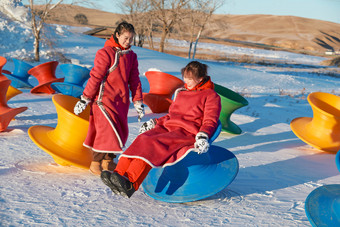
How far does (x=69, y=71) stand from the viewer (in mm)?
8039

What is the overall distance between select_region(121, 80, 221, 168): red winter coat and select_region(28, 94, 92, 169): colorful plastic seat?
1041 millimetres

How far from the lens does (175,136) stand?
3061 millimetres

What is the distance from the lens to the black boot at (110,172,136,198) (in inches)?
110

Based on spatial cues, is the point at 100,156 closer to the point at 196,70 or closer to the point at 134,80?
the point at 134,80

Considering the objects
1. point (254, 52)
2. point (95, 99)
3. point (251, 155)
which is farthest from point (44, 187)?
point (254, 52)

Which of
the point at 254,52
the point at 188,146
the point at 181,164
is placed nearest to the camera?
the point at 188,146

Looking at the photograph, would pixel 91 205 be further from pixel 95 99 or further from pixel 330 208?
pixel 330 208

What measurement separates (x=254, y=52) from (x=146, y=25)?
16326 millimetres

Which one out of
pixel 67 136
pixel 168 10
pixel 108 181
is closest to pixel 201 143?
pixel 108 181

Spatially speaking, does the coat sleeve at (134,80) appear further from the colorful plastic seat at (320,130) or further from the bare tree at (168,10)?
the bare tree at (168,10)

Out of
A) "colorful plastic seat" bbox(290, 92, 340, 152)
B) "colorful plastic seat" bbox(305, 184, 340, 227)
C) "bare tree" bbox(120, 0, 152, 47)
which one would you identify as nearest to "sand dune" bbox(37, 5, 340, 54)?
"bare tree" bbox(120, 0, 152, 47)

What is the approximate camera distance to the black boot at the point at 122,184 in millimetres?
2803

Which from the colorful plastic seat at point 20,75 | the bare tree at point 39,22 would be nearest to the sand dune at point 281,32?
the bare tree at point 39,22

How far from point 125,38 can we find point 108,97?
60 centimetres
